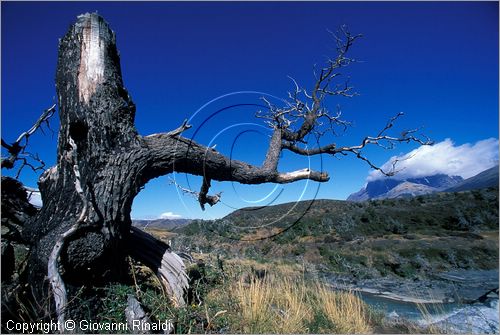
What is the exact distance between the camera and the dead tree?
181 inches

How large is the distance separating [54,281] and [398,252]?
67.1ft

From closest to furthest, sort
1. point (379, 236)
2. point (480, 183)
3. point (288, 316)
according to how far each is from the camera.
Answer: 1. point (288, 316)
2. point (379, 236)
3. point (480, 183)

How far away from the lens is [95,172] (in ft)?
16.2

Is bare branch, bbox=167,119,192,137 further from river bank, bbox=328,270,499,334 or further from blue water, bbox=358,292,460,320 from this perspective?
blue water, bbox=358,292,460,320

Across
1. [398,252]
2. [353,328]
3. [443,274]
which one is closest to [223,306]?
[353,328]

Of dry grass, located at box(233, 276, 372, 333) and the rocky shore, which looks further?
the rocky shore

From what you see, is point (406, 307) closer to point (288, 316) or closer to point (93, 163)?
point (288, 316)

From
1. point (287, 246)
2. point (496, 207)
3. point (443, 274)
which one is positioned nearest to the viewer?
point (443, 274)

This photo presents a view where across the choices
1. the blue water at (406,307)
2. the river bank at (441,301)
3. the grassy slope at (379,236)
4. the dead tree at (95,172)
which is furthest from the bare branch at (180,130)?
the grassy slope at (379,236)

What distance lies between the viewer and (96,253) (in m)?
4.77

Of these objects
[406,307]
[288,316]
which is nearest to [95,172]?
[288,316]

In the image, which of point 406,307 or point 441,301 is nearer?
point 441,301

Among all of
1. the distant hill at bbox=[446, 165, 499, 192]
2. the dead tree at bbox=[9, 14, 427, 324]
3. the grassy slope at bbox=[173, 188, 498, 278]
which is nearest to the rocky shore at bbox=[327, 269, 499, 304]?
the grassy slope at bbox=[173, 188, 498, 278]

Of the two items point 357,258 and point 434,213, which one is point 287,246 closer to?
point 357,258
